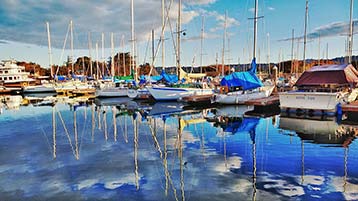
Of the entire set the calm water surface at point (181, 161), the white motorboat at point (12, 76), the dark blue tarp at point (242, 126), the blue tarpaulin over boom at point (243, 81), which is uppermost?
the white motorboat at point (12, 76)

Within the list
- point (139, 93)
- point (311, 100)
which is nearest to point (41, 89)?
point (139, 93)

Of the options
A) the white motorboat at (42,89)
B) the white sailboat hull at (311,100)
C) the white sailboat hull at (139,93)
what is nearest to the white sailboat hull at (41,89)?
the white motorboat at (42,89)

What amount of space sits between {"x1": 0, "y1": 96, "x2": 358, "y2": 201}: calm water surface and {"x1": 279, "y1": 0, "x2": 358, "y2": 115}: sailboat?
2.00 meters

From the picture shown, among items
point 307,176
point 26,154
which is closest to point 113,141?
point 26,154

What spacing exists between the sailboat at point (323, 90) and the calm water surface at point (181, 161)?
6.57ft

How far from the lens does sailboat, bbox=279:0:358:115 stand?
55.5 feet

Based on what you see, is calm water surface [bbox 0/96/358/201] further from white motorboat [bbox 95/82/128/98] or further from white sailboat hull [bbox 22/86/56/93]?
white sailboat hull [bbox 22/86/56/93]

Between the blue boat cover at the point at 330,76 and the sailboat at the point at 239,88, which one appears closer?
the blue boat cover at the point at 330,76

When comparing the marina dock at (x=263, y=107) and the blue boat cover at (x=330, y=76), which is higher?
the blue boat cover at (x=330, y=76)

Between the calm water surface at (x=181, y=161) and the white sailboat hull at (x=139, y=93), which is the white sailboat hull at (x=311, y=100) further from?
the white sailboat hull at (x=139, y=93)

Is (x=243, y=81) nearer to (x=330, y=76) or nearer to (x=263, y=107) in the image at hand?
(x=263, y=107)

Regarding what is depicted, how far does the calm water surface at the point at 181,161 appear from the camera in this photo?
639 cm

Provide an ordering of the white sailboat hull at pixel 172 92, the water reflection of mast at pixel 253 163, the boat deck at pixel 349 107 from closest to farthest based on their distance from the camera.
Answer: the water reflection of mast at pixel 253 163 < the boat deck at pixel 349 107 < the white sailboat hull at pixel 172 92

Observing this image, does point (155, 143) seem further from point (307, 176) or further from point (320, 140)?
point (320, 140)
